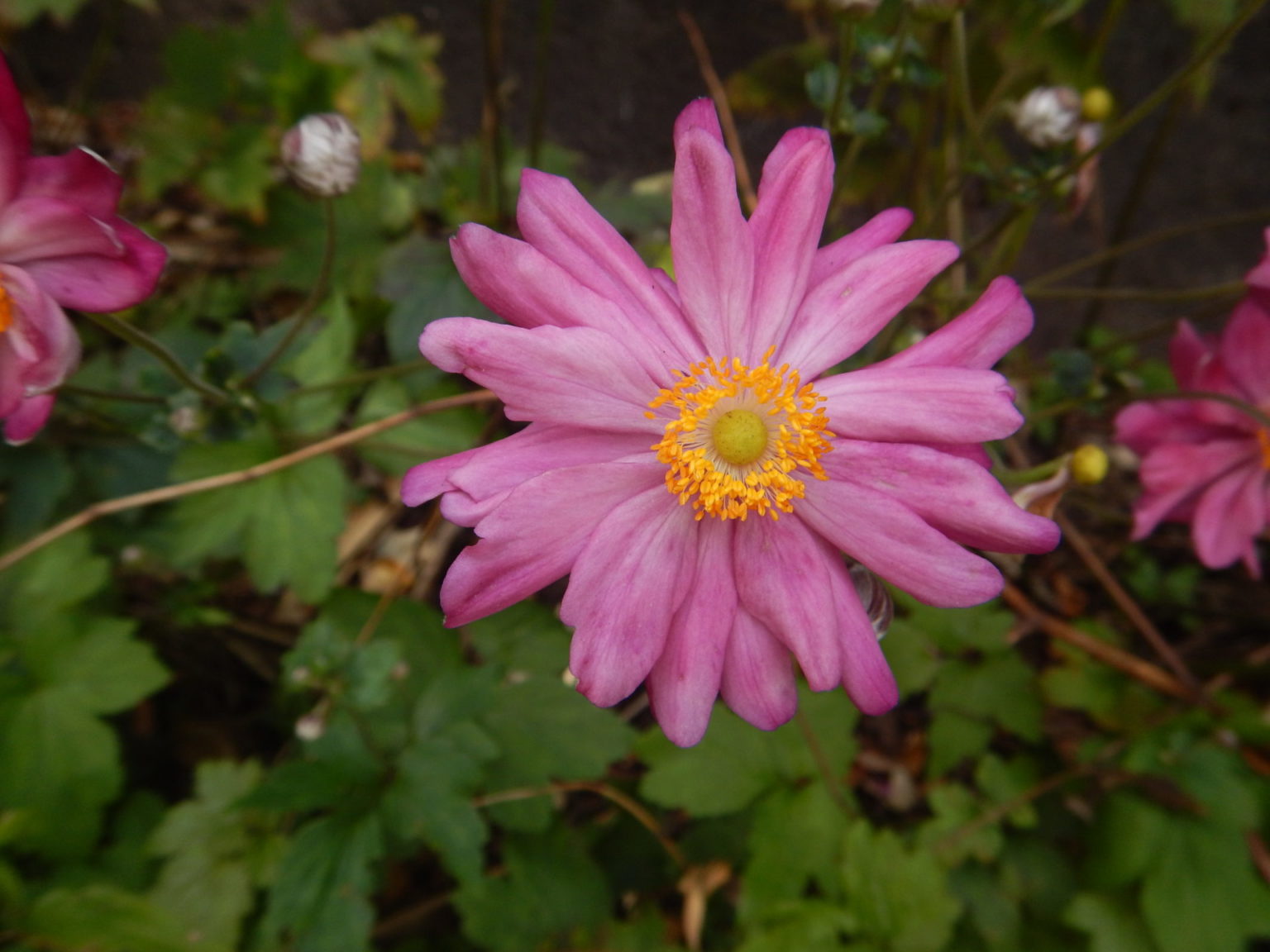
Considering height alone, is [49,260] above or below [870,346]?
above

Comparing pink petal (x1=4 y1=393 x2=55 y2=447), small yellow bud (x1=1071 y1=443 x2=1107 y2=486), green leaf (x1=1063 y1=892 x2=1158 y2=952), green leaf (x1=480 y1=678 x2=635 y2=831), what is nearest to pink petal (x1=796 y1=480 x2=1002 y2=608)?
small yellow bud (x1=1071 y1=443 x2=1107 y2=486)

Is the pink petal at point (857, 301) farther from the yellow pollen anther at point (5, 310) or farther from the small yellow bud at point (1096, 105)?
the yellow pollen anther at point (5, 310)

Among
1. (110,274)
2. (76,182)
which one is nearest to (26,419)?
(110,274)

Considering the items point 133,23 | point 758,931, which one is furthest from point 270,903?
point 133,23

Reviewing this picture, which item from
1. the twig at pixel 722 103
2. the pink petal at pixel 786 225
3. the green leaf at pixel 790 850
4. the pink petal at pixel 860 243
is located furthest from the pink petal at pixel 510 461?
the twig at pixel 722 103

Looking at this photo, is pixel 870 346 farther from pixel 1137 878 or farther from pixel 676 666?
pixel 1137 878

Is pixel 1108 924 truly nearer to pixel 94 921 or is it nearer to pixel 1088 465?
pixel 1088 465
